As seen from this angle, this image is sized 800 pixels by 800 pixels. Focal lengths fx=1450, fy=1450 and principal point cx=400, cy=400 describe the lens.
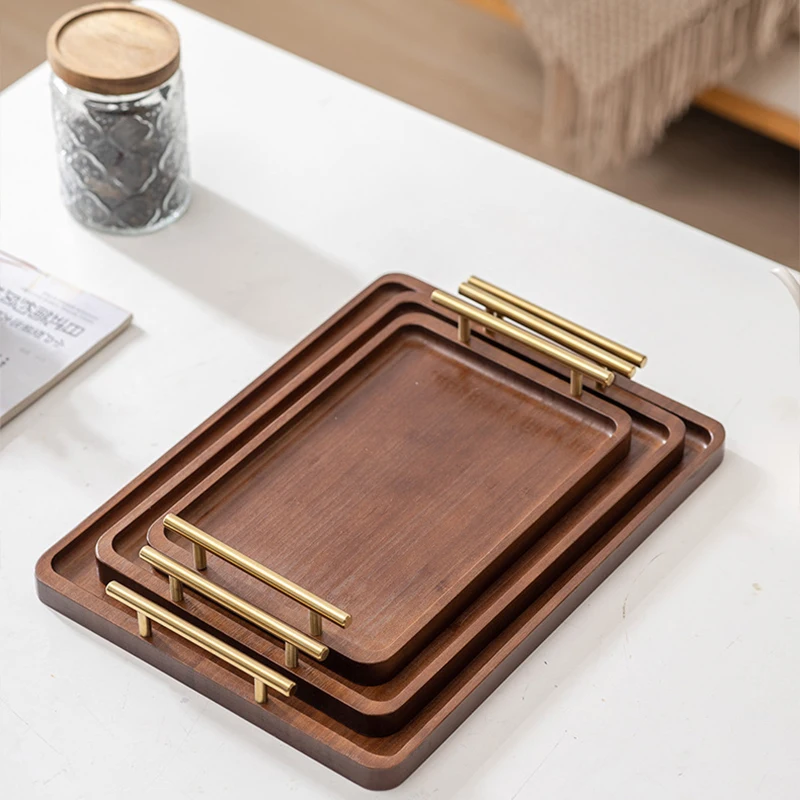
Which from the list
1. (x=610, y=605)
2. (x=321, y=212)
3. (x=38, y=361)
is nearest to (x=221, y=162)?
(x=321, y=212)

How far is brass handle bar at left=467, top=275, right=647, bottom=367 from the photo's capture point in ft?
3.16

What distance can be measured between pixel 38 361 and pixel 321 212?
0.27 m

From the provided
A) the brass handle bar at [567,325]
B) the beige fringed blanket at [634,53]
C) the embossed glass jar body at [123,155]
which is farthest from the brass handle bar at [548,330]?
the beige fringed blanket at [634,53]

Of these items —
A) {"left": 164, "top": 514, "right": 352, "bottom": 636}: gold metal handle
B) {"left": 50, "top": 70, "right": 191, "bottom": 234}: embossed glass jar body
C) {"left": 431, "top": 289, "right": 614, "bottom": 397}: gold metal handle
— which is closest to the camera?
{"left": 164, "top": 514, "right": 352, "bottom": 636}: gold metal handle

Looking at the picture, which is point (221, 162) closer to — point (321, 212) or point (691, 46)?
A: point (321, 212)

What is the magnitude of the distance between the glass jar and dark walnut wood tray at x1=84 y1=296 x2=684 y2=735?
24 centimetres

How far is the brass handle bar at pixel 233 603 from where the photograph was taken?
0.79m

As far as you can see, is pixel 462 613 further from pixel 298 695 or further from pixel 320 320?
pixel 320 320

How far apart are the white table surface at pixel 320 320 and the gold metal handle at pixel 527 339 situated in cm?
9

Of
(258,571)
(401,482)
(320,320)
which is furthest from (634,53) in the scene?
(258,571)

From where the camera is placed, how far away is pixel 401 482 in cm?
92

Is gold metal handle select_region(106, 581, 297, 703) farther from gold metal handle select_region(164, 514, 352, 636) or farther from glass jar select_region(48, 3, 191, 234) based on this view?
glass jar select_region(48, 3, 191, 234)

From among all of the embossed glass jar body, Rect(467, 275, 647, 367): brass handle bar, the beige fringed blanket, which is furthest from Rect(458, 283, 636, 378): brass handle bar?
the beige fringed blanket

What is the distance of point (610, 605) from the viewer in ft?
2.89
